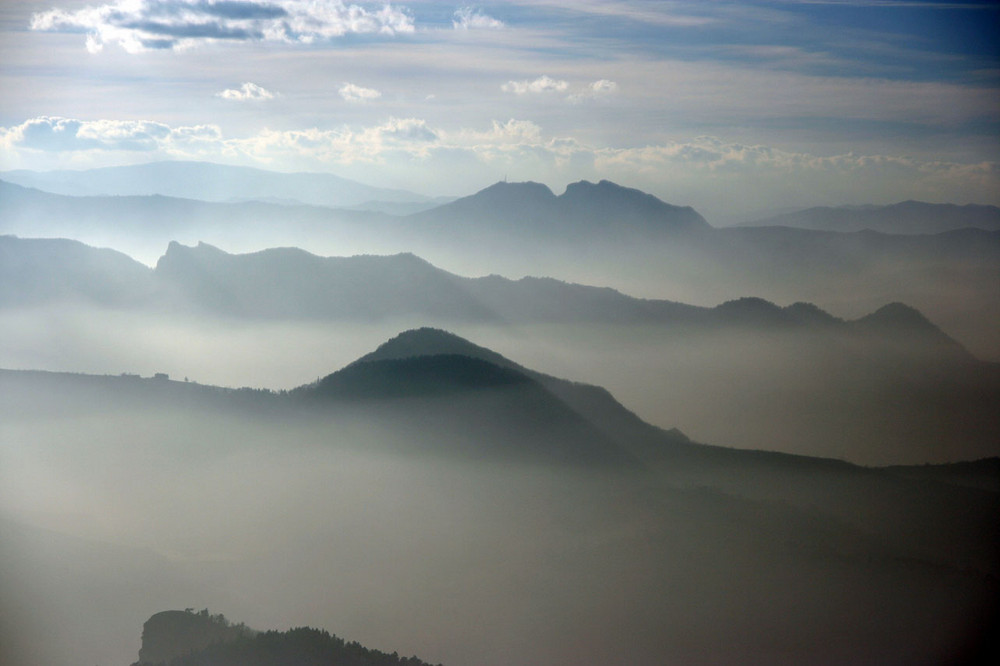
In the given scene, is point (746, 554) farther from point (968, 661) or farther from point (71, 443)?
point (71, 443)

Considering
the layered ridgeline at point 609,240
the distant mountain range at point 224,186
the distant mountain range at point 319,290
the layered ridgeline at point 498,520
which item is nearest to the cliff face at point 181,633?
the layered ridgeline at point 498,520

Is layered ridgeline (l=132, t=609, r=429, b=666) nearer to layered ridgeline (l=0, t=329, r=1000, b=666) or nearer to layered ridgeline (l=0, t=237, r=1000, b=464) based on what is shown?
layered ridgeline (l=0, t=329, r=1000, b=666)

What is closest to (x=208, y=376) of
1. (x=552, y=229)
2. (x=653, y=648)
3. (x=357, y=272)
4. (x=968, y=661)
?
(x=357, y=272)

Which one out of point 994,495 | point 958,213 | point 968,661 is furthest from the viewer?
point 958,213

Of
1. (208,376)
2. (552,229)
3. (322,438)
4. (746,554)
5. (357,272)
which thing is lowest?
(746,554)

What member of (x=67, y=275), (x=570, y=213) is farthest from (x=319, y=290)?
(x=570, y=213)

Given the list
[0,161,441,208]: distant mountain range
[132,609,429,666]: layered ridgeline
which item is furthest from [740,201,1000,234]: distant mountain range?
[132,609,429,666]: layered ridgeline

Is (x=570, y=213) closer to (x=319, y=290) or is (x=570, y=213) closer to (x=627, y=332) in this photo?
(x=627, y=332)

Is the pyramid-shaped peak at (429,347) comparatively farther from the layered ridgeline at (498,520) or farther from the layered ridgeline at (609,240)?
the layered ridgeline at (609,240)
